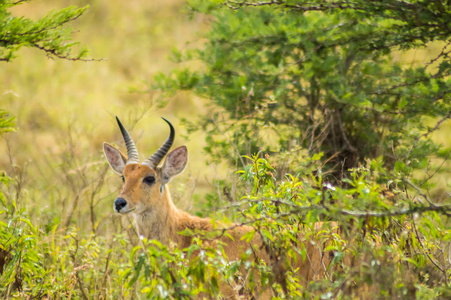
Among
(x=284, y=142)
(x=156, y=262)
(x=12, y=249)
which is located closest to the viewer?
(x=156, y=262)

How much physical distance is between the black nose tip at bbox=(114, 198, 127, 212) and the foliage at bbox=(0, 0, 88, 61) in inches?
62.6

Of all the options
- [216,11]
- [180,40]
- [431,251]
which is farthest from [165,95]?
[180,40]

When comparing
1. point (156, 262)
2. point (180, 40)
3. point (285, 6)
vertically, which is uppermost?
point (285, 6)

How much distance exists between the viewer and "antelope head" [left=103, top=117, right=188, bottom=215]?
23.2ft

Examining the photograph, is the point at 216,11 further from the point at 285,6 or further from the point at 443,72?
the point at 443,72

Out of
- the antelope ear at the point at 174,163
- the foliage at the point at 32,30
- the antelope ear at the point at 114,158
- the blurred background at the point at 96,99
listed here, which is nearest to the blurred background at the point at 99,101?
the blurred background at the point at 96,99

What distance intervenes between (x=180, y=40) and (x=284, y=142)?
1417 centimetres

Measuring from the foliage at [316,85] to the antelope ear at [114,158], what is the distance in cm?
124

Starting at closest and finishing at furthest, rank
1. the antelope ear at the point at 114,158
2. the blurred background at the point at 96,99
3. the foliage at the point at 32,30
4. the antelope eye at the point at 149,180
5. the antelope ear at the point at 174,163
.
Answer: the foliage at the point at 32,30
the antelope eye at the point at 149,180
the antelope ear at the point at 174,163
the antelope ear at the point at 114,158
the blurred background at the point at 96,99

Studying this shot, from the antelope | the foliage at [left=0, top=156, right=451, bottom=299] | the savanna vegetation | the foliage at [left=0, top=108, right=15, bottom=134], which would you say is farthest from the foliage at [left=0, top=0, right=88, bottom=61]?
the foliage at [left=0, top=156, right=451, bottom=299]

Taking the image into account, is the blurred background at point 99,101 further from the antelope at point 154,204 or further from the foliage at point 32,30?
the foliage at point 32,30

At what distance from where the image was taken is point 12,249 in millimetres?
6055

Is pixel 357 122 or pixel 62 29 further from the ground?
pixel 62 29

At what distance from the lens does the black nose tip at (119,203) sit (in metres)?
6.92
